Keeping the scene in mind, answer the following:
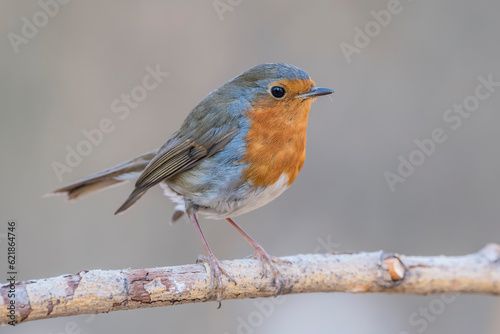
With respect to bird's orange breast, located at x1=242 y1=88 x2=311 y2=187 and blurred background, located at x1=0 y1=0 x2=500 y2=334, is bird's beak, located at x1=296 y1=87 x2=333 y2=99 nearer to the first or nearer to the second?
bird's orange breast, located at x1=242 y1=88 x2=311 y2=187

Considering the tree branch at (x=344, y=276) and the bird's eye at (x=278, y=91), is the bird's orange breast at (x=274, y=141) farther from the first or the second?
the tree branch at (x=344, y=276)

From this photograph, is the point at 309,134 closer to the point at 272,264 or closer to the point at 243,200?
the point at 243,200

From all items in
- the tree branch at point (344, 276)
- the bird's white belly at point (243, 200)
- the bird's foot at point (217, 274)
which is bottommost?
the tree branch at point (344, 276)

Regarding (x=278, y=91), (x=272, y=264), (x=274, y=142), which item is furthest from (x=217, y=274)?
(x=278, y=91)

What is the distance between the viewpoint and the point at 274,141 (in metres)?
3.55

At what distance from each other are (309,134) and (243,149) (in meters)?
2.27

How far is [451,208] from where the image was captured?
5.52 m

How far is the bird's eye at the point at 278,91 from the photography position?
364 cm

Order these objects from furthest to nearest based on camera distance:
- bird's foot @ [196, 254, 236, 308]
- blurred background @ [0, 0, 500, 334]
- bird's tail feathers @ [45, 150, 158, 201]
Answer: blurred background @ [0, 0, 500, 334] → bird's tail feathers @ [45, 150, 158, 201] → bird's foot @ [196, 254, 236, 308]

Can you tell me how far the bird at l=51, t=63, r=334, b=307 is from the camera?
11.6ft

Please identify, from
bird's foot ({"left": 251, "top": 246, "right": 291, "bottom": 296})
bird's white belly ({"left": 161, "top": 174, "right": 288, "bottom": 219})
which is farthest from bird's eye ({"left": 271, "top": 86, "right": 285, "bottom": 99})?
bird's foot ({"left": 251, "top": 246, "right": 291, "bottom": 296})

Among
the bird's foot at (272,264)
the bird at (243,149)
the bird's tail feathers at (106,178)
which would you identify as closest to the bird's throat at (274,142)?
the bird at (243,149)

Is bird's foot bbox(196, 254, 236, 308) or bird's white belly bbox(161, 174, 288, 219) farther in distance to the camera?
bird's white belly bbox(161, 174, 288, 219)

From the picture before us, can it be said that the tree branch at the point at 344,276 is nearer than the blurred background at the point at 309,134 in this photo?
Yes
